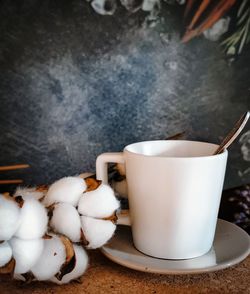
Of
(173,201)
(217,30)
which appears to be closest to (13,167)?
(173,201)

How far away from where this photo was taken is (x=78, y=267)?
480 mm

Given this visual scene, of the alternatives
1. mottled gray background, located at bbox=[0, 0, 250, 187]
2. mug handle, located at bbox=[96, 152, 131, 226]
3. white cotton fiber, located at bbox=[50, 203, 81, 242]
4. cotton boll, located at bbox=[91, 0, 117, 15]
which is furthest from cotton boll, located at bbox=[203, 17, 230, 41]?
A: white cotton fiber, located at bbox=[50, 203, 81, 242]

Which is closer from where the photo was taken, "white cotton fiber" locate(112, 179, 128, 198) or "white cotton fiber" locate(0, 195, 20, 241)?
"white cotton fiber" locate(0, 195, 20, 241)

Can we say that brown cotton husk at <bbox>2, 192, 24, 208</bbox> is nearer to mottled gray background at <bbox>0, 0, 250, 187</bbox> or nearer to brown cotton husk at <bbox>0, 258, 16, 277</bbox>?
brown cotton husk at <bbox>0, 258, 16, 277</bbox>

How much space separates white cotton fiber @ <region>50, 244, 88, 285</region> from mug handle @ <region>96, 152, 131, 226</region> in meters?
0.09

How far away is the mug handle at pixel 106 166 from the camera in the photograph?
544 mm

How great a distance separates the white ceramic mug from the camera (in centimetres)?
48

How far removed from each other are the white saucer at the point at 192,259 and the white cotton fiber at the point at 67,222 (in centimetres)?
7

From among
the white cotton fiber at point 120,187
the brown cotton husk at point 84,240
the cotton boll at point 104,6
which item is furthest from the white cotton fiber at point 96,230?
the cotton boll at point 104,6

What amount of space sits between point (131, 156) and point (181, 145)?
0.39 ft

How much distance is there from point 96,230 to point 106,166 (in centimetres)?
11

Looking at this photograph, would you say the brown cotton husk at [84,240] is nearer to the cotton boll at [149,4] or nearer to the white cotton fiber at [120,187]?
the white cotton fiber at [120,187]

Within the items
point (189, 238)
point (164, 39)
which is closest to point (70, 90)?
point (164, 39)

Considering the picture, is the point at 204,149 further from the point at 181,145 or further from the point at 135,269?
the point at 135,269
